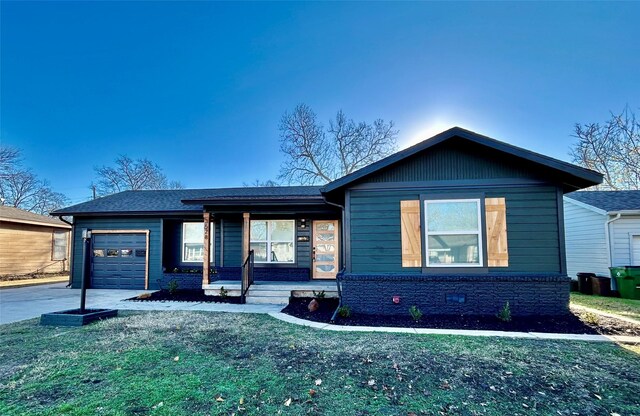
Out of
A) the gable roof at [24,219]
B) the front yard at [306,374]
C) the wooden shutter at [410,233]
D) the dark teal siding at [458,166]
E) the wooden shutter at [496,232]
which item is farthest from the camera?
the gable roof at [24,219]

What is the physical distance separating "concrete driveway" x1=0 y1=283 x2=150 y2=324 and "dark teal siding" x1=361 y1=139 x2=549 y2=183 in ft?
25.0

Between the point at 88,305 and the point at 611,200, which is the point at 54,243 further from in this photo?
the point at 611,200

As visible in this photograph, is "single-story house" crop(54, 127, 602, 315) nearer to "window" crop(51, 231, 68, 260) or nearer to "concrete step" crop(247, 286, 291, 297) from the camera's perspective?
"concrete step" crop(247, 286, 291, 297)

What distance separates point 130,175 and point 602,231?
3284 centimetres

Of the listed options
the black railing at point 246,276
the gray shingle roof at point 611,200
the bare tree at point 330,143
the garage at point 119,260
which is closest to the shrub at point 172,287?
the garage at point 119,260

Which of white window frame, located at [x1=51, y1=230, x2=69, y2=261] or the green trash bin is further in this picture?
white window frame, located at [x1=51, y1=230, x2=69, y2=261]

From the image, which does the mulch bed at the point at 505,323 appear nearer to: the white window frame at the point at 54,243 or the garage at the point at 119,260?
the garage at the point at 119,260

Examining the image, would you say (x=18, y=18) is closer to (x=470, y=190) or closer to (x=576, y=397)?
(x=470, y=190)

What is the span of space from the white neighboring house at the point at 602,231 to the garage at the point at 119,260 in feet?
Result: 50.1

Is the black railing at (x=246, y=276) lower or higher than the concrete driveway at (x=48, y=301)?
higher

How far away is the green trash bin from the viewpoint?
938 cm

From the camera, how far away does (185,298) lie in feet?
30.2

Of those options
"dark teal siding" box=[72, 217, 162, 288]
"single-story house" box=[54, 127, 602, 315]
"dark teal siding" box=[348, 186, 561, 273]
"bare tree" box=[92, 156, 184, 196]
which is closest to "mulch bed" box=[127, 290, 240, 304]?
"dark teal siding" box=[72, 217, 162, 288]

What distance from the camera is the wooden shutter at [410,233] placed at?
6723 millimetres
